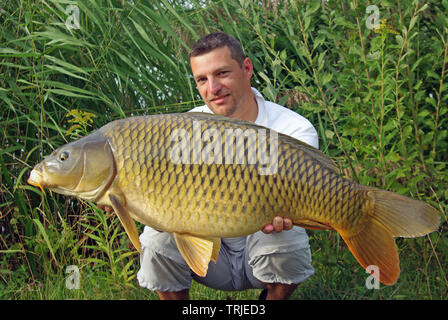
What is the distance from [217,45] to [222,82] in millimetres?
153

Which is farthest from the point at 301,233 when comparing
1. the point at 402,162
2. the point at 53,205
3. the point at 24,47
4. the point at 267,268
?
the point at 24,47

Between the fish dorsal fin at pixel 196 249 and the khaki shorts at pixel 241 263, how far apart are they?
343 millimetres

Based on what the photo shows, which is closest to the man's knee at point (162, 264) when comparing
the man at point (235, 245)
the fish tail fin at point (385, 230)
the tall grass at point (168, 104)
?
the man at point (235, 245)

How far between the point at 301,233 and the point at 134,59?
1254 millimetres

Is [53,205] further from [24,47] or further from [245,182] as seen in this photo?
[245,182]

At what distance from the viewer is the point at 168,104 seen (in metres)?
2.60

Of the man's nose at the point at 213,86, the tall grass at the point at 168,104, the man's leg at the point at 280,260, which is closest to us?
the man's leg at the point at 280,260

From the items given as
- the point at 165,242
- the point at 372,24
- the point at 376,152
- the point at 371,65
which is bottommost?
the point at 165,242

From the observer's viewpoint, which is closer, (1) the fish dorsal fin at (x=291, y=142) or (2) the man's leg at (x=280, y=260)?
(1) the fish dorsal fin at (x=291, y=142)

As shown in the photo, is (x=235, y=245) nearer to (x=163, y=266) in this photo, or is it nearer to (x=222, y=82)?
(x=163, y=266)

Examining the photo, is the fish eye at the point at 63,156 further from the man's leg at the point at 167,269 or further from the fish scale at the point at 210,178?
the man's leg at the point at 167,269

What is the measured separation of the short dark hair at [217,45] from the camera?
1.97 m

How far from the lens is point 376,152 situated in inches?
82.8

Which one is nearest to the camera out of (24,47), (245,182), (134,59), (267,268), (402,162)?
(245,182)
